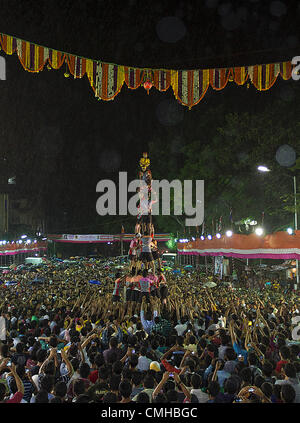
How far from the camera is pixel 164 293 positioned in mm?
15430

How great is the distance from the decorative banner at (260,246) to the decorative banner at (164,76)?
20.4ft

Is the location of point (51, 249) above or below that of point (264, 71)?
below

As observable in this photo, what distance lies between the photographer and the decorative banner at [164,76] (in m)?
11.1

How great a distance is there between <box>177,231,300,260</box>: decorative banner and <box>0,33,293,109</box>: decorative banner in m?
6.23

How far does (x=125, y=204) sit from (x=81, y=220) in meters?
12.2

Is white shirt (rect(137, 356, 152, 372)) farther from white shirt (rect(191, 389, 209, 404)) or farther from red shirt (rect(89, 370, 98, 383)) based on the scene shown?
white shirt (rect(191, 389, 209, 404))

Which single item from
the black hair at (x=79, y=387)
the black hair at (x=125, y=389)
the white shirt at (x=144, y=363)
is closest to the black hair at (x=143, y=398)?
the black hair at (x=125, y=389)

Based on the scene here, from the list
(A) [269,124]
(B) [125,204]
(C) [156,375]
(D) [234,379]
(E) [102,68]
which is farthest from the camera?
(B) [125,204]

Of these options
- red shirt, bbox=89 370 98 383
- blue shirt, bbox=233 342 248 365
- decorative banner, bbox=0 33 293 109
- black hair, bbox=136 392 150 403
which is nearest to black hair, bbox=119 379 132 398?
black hair, bbox=136 392 150 403

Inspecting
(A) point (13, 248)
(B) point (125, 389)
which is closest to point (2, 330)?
(B) point (125, 389)

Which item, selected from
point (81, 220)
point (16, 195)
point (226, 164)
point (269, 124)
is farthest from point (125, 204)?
point (269, 124)

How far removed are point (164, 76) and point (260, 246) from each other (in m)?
9.44

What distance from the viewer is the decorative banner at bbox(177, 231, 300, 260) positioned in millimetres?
15203

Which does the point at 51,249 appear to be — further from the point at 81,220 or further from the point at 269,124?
the point at 269,124
